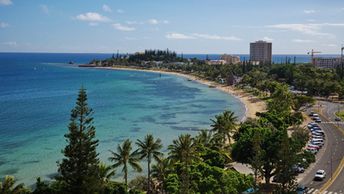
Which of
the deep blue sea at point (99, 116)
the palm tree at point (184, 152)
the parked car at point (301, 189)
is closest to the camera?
the palm tree at point (184, 152)

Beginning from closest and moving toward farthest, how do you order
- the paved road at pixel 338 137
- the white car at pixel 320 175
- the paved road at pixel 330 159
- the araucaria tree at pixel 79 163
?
the araucaria tree at pixel 79 163
the paved road at pixel 338 137
the paved road at pixel 330 159
the white car at pixel 320 175

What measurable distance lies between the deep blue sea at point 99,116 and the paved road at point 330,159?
21062 mm

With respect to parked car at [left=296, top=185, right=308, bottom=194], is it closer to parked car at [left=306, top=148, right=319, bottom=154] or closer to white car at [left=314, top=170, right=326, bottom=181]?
white car at [left=314, top=170, right=326, bottom=181]

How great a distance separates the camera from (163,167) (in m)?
36.6

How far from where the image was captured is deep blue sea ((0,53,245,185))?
A: 2124 inches

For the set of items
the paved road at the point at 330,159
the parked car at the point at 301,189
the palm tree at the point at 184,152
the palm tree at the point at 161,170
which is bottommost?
the paved road at the point at 330,159

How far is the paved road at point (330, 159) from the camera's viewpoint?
125 feet

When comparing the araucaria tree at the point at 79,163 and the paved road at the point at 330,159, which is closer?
the araucaria tree at the point at 79,163

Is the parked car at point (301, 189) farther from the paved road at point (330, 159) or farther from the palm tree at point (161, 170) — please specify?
the palm tree at point (161, 170)

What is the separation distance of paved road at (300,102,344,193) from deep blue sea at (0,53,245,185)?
2106 cm

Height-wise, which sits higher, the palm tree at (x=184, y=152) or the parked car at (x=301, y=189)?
the palm tree at (x=184, y=152)

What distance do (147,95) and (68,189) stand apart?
9578 cm

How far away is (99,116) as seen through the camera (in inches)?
3337

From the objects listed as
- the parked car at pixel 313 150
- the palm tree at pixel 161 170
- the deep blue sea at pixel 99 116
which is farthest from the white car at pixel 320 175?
the deep blue sea at pixel 99 116
